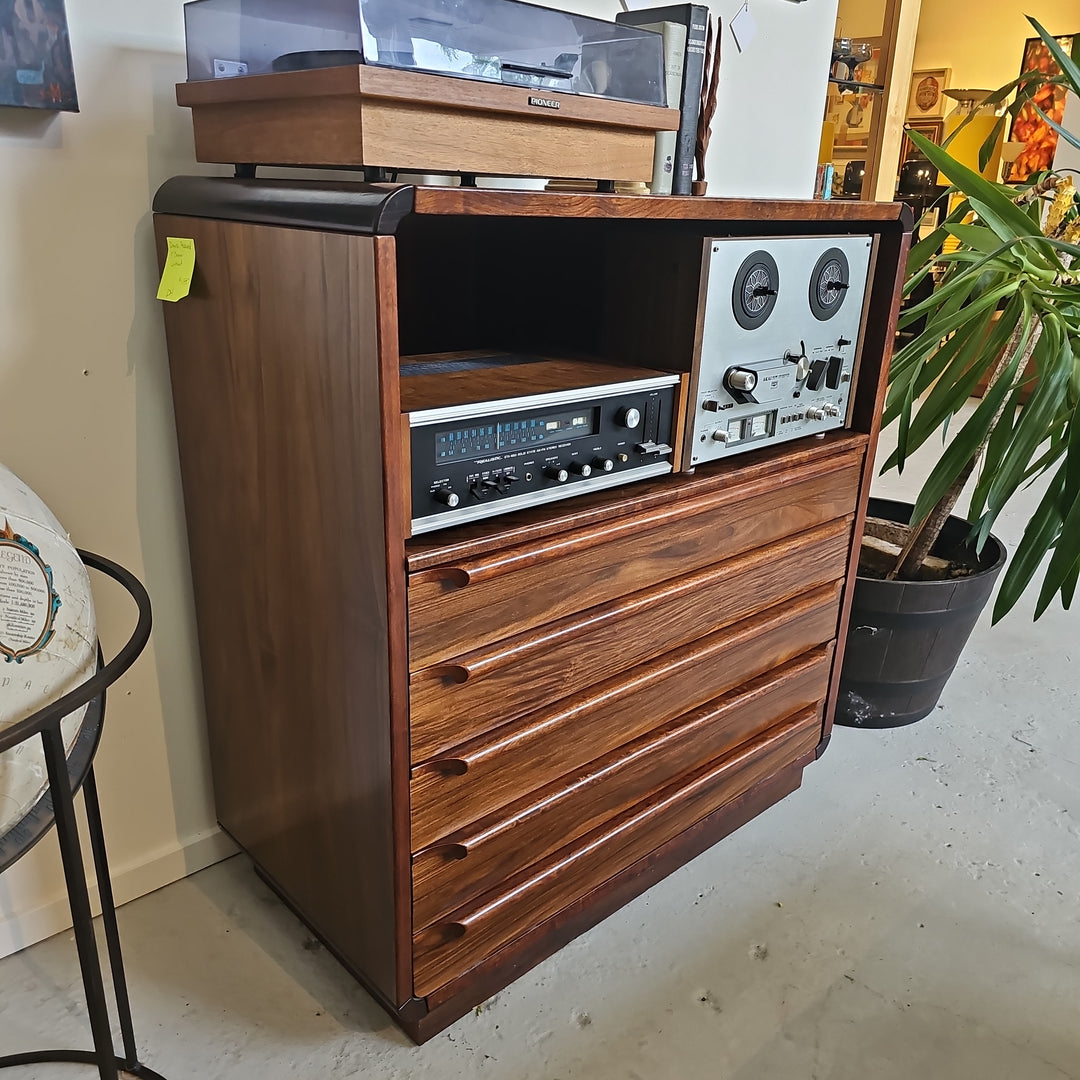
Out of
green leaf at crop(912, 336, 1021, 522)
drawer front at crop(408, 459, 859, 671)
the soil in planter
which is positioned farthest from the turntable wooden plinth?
the soil in planter

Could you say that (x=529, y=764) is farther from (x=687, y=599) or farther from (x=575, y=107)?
(x=575, y=107)

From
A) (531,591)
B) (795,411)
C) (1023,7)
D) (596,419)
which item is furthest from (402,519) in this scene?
(1023,7)

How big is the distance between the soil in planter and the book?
115 cm

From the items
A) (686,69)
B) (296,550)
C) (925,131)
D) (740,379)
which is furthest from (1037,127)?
(296,550)

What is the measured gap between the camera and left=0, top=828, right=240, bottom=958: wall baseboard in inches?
61.2

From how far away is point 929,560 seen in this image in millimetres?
2416

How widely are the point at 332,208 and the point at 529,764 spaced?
789mm

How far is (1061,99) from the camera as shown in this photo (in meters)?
6.01

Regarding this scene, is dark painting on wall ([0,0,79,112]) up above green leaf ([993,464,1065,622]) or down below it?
above

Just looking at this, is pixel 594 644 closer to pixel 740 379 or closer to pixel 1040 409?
pixel 740 379

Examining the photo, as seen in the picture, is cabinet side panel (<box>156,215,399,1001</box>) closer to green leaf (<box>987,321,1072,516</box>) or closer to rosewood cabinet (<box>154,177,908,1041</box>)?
rosewood cabinet (<box>154,177,908,1041</box>)

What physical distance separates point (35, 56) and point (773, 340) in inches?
43.5

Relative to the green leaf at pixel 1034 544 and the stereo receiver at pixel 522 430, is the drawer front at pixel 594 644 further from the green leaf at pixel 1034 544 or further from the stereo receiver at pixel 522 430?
the green leaf at pixel 1034 544

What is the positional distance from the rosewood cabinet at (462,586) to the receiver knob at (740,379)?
0.33ft
